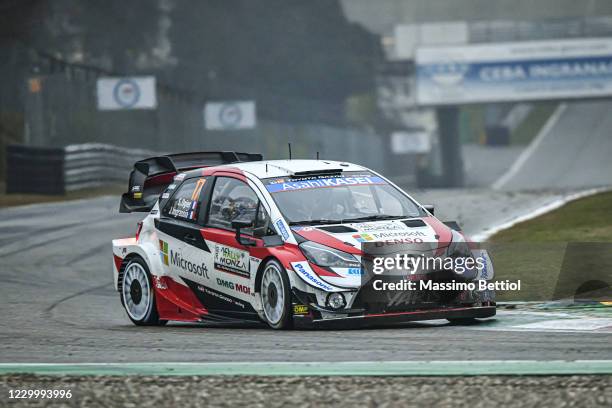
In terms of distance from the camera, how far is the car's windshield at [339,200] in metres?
10.1

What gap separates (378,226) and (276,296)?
0.96m

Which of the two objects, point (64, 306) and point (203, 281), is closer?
point (203, 281)

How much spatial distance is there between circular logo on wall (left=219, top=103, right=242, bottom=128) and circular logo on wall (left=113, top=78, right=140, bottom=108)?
377 inches

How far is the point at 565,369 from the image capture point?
6594 mm

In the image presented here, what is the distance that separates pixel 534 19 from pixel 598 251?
74.8 m

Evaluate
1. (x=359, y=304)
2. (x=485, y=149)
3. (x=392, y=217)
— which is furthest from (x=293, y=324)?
(x=485, y=149)

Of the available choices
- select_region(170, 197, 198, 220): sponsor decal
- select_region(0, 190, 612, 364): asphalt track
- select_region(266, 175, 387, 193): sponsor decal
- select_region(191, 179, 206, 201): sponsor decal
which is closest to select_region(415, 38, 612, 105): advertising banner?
select_region(0, 190, 612, 364): asphalt track

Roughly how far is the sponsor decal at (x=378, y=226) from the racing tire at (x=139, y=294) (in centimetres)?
228

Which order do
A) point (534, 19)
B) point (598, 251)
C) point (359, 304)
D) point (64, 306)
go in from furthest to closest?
1. point (534, 19)
2. point (64, 306)
3. point (598, 251)
4. point (359, 304)

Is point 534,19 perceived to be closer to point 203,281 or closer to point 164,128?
point 164,128

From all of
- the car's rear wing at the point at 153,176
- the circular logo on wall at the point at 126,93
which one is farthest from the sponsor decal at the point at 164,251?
the circular logo on wall at the point at 126,93

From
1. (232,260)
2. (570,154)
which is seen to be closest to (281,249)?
(232,260)

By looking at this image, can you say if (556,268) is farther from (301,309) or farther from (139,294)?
(139,294)

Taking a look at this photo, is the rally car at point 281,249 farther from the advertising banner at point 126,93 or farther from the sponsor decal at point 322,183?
the advertising banner at point 126,93
